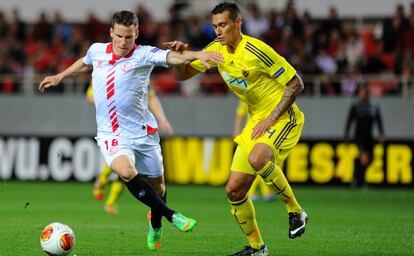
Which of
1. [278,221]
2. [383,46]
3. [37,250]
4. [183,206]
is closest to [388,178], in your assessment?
[383,46]

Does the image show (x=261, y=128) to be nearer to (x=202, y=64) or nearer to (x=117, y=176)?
(x=202, y=64)

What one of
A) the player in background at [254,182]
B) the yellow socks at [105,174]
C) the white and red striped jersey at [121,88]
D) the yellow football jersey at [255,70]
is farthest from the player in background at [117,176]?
the yellow football jersey at [255,70]

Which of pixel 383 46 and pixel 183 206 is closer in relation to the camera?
pixel 183 206

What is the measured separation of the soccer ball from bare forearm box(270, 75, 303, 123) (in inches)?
87.3

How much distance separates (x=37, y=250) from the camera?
9.69m

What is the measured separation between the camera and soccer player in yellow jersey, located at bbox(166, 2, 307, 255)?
9.33 m

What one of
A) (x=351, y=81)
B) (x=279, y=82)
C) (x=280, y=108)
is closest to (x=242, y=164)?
(x=280, y=108)

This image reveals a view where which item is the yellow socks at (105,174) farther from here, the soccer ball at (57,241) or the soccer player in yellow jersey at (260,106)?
the soccer ball at (57,241)

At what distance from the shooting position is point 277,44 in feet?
74.3

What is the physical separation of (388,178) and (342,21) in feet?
16.5

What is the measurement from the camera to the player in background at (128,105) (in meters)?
9.33

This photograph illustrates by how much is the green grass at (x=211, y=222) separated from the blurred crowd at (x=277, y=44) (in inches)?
117

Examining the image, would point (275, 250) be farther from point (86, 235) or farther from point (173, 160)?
point (173, 160)

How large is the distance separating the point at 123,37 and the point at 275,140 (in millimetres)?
1747
